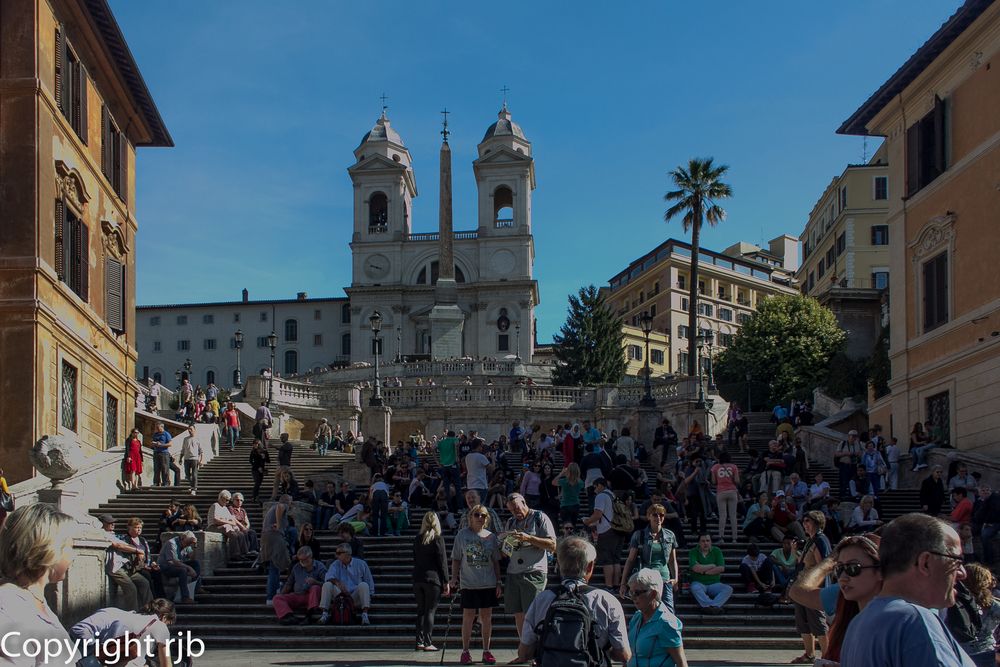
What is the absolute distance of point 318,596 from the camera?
1753 centimetres

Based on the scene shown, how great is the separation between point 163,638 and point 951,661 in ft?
19.7

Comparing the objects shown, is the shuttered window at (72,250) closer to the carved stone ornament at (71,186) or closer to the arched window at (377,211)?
the carved stone ornament at (71,186)

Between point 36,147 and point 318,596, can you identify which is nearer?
point 318,596

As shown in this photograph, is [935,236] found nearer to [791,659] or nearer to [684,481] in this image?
[684,481]

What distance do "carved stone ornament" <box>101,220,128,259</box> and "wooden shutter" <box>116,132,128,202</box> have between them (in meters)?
1.02

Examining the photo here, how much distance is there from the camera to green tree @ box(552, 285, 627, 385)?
75.3m

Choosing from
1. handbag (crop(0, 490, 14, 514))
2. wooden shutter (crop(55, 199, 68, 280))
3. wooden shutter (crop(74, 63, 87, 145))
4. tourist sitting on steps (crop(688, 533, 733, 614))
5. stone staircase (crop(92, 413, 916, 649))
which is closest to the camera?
stone staircase (crop(92, 413, 916, 649))

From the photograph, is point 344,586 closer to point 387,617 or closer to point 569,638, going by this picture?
point 387,617

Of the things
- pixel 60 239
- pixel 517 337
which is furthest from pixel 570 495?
pixel 517 337

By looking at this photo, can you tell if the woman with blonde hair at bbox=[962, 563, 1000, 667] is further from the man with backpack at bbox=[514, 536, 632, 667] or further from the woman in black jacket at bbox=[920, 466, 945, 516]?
the woman in black jacket at bbox=[920, 466, 945, 516]

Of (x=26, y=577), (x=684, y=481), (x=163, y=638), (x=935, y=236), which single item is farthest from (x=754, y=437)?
(x=26, y=577)

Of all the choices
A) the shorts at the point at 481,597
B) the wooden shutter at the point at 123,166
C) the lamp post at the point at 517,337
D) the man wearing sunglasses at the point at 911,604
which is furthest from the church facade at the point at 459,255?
the man wearing sunglasses at the point at 911,604

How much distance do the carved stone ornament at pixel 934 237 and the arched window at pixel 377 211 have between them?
247 ft

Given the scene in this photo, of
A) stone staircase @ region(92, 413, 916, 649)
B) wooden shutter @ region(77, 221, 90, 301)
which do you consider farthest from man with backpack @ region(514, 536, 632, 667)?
wooden shutter @ region(77, 221, 90, 301)
